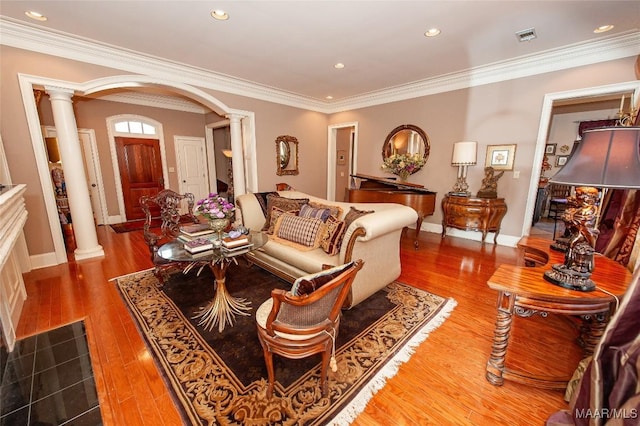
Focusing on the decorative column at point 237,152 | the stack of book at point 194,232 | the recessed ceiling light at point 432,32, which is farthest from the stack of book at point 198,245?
the recessed ceiling light at point 432,32

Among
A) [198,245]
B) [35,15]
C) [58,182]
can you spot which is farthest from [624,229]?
[58,182]

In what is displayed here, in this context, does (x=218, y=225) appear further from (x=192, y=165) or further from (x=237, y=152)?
(x=192, y=165)

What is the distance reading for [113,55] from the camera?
11.4ft

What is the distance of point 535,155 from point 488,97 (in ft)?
3.91

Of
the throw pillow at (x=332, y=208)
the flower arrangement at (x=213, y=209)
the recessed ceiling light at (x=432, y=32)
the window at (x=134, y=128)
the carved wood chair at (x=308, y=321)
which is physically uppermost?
the recessed ceiling light at (x=432, y=32)

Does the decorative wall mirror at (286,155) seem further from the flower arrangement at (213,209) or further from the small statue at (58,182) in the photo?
the small statue at (58,182)

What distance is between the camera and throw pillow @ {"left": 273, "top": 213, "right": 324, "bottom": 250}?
2.68 metres

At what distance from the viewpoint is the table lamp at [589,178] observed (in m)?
1.20

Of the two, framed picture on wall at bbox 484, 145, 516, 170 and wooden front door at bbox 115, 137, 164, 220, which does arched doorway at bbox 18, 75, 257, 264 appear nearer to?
wooden front door at bbox 115, 137, 164, 220

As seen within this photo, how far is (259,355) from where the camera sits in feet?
5.91

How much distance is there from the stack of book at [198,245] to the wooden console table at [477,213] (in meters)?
3.84

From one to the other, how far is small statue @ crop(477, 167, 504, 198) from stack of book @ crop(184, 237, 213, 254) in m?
4.21

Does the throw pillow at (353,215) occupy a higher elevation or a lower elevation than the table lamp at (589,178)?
lower

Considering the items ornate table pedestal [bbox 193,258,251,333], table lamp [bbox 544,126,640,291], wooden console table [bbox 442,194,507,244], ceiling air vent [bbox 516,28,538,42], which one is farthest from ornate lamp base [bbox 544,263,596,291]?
ceiling air vent [bbox 516,28,538,42]
